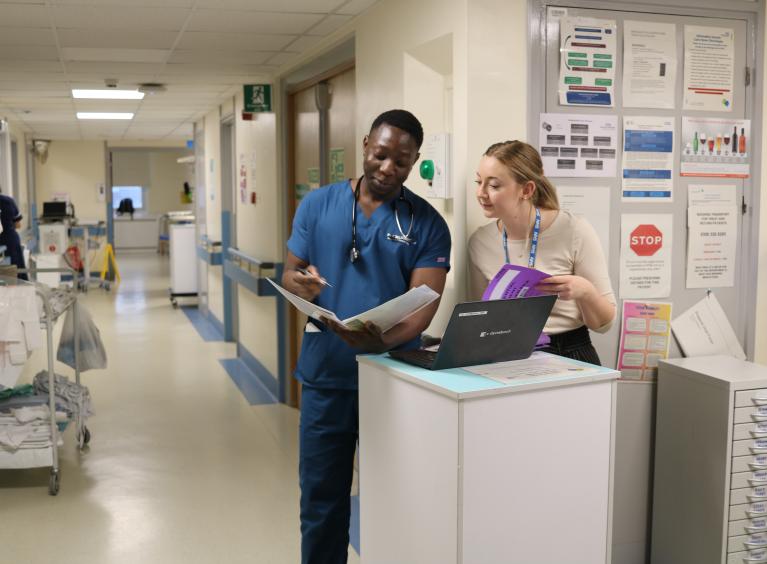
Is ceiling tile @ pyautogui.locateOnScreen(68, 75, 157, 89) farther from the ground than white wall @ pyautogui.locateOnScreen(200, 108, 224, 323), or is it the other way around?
ceiling tile @ pyautogui.locateOnScreen(68, 75, 157, 89)

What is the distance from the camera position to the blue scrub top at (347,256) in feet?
7.98

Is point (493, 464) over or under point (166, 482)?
over

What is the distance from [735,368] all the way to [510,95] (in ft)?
4.27

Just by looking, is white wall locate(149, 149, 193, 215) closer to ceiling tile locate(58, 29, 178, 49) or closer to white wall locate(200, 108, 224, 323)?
white wall locate(200, 108, 224, 323)

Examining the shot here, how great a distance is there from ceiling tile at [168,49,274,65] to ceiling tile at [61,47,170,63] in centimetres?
9

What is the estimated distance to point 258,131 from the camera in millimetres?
6590

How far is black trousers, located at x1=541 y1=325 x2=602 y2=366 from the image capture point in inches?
104

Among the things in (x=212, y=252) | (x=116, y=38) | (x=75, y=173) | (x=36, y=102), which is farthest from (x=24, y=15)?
(x=75, y=173)

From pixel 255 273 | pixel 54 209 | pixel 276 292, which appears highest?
pixel 54 209

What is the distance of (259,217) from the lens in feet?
21.6

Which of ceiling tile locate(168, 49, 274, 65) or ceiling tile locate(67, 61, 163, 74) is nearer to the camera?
ceiling tile locate(168, 49, 274, 65)

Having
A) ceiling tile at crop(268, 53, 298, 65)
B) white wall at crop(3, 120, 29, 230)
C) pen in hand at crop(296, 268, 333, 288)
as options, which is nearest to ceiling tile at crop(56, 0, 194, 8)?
ceiling tile at crop(268, 53, 298, 65)

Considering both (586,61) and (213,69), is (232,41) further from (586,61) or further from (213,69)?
(586,61)

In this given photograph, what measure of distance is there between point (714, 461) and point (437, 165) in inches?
57.4
